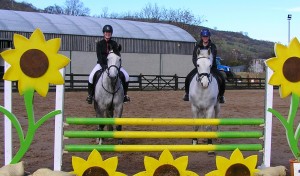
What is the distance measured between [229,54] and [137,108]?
95.6 m

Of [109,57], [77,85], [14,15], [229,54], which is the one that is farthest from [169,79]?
[229,54]

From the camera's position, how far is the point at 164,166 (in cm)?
593

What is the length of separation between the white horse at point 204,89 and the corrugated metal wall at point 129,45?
83.7ft

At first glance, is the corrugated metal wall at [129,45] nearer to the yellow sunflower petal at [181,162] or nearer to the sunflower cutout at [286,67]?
the sunflower cutout at [286,67]

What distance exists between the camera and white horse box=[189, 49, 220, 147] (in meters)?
8.59

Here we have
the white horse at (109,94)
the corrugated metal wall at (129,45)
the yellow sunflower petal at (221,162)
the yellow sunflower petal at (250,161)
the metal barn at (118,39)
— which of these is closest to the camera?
the yellow sunflower petal at (221,162)

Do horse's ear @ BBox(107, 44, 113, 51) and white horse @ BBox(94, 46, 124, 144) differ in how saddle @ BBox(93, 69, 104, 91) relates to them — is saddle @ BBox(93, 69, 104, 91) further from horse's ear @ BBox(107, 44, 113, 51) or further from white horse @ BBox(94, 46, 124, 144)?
horse's ear @ BBox(107, 44, 113, 51)

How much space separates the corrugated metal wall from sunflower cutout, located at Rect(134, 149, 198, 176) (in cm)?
2816

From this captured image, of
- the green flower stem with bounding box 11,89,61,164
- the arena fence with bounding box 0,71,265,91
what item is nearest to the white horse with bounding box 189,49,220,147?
the green flower stem with bounding box 11,89,61,164

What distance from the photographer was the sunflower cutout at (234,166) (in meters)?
6.04

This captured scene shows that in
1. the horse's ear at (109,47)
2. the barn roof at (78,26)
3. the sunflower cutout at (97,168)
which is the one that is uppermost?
the barn roof at (78,26)

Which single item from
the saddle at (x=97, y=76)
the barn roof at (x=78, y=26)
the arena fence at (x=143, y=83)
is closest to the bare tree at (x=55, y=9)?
the barn roof at (x=78, y=26)

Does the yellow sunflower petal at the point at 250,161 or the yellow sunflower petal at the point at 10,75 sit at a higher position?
the yellow sunflower petal at the point at 10,75

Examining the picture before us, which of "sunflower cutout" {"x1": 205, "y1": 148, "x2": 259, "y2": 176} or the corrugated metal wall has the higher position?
the corrugated metal wall
